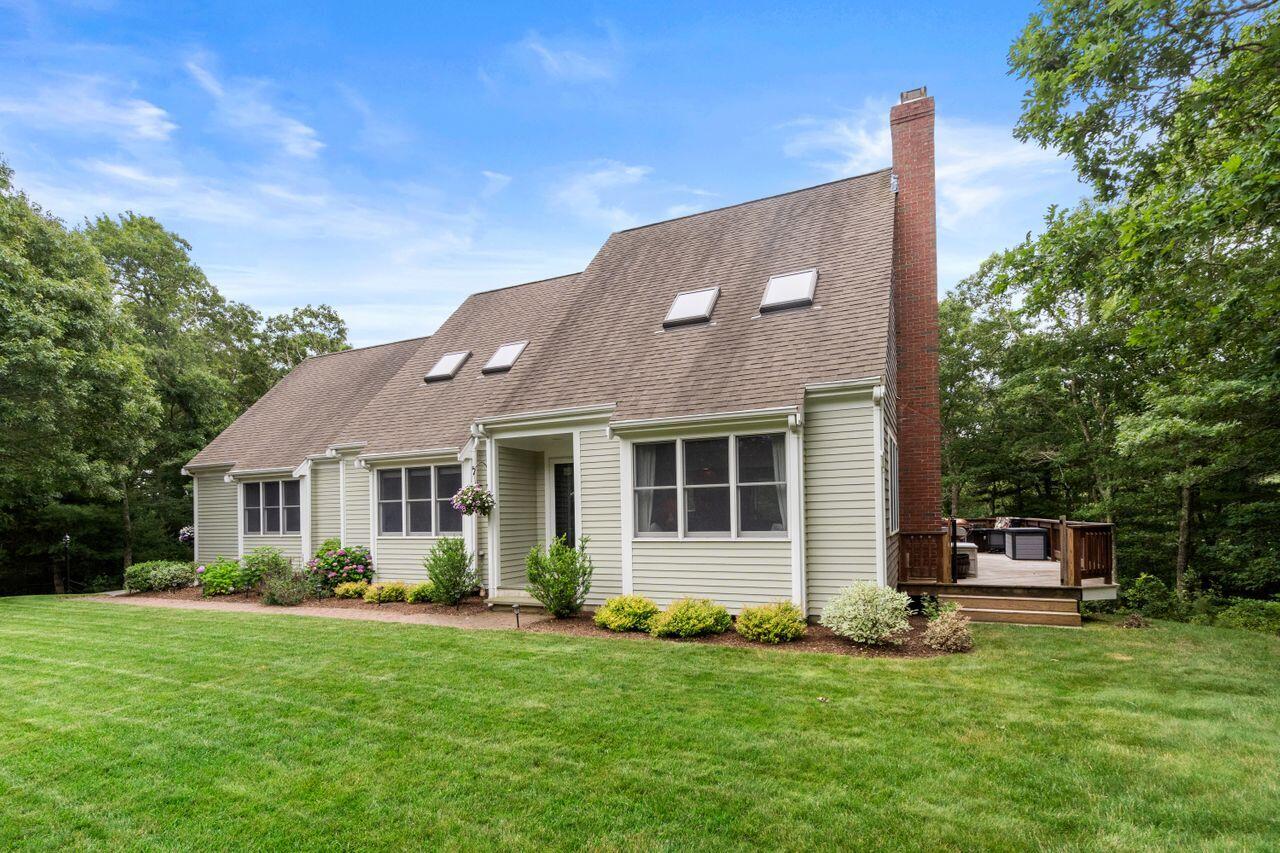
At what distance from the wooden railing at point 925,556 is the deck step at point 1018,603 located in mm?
477

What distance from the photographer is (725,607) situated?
8.59 meters

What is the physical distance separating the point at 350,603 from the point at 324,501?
3.70m

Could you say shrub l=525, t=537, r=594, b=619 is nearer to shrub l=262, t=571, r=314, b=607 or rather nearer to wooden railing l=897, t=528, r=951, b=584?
wooden railing l=897, t=528, r=951, b=584

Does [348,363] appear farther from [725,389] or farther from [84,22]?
[725,389]

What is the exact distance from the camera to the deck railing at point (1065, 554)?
28.6ft

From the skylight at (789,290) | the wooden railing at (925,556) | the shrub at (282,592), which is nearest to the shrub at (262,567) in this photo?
the shrub at (282,592)

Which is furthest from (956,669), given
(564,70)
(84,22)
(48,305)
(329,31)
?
(48,305)

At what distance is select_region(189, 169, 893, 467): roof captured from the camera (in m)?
8.91

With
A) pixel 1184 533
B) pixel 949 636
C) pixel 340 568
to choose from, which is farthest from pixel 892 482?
pixel 1184 533

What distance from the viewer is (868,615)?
721 cm

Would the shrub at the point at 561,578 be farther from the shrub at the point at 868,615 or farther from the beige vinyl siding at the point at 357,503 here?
the beige vinyl siding at the point at 357,503

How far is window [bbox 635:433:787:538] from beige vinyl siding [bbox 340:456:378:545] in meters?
7.32

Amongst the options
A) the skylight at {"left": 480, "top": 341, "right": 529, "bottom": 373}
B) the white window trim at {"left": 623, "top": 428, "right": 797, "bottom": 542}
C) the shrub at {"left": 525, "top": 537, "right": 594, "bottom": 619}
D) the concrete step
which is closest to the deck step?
the concrete step

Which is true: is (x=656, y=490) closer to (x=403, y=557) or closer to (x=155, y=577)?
(x=403, y=557)
